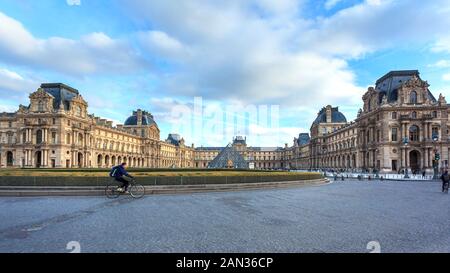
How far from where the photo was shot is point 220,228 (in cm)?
808

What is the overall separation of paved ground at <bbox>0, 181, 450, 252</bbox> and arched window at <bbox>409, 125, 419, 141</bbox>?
185 ft

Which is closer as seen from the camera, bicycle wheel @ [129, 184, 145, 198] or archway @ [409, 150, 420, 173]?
bicycle wheel @ [129, 184, 145, 198]

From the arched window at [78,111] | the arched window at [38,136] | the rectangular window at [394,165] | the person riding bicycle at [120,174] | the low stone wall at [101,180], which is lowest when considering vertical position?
the rectangular window at [394,165]

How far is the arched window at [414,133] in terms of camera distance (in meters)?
58.5

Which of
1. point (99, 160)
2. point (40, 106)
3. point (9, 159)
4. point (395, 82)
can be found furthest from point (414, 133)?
point (9, 159)

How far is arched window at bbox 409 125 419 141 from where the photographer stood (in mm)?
58513

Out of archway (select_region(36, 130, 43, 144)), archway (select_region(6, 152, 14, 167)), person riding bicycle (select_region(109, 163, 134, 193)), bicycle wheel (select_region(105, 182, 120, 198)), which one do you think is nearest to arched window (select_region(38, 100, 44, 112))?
archway (select_region(36, 130, 43, 144))

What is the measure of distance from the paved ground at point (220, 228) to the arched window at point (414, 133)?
185 feet

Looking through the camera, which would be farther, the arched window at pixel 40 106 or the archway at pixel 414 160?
the arched window at pixel 40 106

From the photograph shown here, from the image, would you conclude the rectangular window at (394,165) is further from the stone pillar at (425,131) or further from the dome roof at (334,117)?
the dome roof at (334,117)

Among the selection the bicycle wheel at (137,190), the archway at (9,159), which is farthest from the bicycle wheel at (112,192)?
the archway at (9,159)

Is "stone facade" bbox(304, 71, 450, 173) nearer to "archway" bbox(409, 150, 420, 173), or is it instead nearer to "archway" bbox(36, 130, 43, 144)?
"archway" bbox(409, 150, 420, 173)

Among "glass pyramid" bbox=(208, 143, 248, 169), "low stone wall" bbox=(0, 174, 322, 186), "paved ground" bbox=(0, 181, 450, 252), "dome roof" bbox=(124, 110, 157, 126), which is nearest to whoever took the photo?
"paved ground" bbox=(0, 181, 450, 252)
